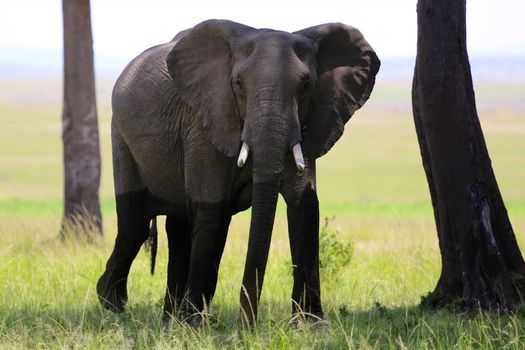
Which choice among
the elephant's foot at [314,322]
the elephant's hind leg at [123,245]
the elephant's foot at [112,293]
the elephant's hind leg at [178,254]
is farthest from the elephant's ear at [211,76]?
the elephant's foot at [112,293]

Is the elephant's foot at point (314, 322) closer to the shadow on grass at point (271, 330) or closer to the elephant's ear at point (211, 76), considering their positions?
the shadow on grass at point (271, 330)

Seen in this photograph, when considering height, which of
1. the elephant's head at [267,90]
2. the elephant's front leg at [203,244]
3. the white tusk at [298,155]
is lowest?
the elephant's front leg at [203,244]

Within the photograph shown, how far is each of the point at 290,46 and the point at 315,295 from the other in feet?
6.22

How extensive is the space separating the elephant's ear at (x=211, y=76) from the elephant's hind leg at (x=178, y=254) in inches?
66.6

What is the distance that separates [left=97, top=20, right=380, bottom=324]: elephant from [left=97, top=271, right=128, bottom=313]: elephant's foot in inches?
24.4

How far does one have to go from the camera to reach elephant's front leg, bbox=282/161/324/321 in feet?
27.6

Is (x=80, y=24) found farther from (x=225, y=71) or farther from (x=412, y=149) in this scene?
Result: (x=412, y=149)

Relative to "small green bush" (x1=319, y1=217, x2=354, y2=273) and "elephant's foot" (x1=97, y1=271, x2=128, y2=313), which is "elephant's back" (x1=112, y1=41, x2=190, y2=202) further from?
"small green bush" (x1=319, y1=217, x2=354, y2=273)

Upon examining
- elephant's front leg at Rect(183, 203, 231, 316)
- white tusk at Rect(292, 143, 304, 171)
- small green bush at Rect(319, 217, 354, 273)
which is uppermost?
white tusk at Rect(292, 143, 304, 171)

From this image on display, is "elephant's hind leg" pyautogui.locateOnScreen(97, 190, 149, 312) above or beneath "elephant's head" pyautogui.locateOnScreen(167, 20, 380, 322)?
beneath

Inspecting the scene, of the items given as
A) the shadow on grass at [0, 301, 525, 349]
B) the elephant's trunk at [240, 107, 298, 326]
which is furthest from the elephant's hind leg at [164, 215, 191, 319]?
the elephant's trunk at [240, 107, 298, 326]

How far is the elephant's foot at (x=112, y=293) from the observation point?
10.4 m

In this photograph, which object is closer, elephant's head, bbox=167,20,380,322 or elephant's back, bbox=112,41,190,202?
elephant's head, bbox=167,20,380,322

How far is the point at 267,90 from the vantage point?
7.77 metres
